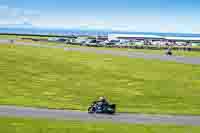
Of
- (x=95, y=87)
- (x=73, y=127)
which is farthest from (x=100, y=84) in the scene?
(x=73, y=127)

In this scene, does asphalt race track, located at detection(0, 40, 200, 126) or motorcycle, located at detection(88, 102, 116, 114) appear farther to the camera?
motorcycle, located at detection(88, 102, 116, 114)

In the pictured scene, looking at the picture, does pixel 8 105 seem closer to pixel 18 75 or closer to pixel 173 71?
pixel 18 75

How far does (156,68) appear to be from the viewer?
249ft

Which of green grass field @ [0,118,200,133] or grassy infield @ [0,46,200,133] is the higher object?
grassy infield @ [0,46,200,133]

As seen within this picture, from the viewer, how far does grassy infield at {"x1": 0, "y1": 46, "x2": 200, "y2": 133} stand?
1282 inches

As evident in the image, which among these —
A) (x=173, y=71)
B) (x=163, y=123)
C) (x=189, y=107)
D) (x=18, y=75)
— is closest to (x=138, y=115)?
(x=163, y=123)

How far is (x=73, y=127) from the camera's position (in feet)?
103

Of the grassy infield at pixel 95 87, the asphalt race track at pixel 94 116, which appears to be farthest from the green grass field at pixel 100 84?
the asphalt race track at pixel 94 116

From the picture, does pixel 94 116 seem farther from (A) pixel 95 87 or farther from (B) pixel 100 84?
(B) pixel 100 84

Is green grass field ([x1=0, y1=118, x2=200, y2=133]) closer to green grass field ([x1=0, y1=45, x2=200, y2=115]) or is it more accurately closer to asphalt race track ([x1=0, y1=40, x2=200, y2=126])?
asphalt race track ([x1=0, y1=40, x2=200, y2=126])

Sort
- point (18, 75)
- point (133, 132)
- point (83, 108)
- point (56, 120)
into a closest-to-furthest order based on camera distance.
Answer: point (133, 132) < point (56, 120) < point (83, 108) < point (18, 75)

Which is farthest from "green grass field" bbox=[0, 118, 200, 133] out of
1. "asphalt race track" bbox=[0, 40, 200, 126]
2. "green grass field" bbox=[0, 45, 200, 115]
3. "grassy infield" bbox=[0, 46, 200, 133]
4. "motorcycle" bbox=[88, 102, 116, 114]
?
"green grass field" bbox=[0, 45, 200, 115]

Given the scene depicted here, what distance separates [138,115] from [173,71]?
110ft

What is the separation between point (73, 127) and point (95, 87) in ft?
82.0
